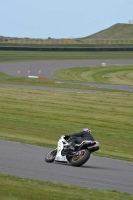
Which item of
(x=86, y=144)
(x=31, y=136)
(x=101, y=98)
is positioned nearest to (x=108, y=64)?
(x=101, y=98)

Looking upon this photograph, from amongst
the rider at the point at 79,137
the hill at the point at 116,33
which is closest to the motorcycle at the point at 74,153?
the rider at the point at 79,137

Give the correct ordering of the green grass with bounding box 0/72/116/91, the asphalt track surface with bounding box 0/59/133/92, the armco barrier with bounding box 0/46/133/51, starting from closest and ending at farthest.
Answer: the green grass with bounding box 0/72/116/91
the asphalt track surface with bounding box 0/59/133/92
the armco barrier with bounding box 0/46/133/51

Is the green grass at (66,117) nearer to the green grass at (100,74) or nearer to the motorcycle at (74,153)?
the motorcycle at (74,153)

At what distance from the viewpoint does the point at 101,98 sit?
111ft

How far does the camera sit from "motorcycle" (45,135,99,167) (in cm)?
1504

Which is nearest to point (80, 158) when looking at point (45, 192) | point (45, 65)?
point (45, 192)

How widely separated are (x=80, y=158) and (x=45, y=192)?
4217mm

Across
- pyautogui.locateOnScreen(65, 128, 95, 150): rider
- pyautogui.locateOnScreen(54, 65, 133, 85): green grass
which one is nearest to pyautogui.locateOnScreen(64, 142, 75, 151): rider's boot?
pyautogui.locateOnScreen(65, 128, 95, 150): rider

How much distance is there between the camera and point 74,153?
610 inches

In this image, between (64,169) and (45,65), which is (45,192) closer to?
(64,169)

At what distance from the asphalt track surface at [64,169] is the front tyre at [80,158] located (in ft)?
0.47

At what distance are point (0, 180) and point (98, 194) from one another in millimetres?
1921

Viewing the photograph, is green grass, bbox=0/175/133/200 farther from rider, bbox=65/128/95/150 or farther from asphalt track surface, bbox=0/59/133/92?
asphalt track surface, bbox=0/59/133/92

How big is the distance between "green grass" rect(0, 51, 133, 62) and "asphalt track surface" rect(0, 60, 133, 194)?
171 feet
